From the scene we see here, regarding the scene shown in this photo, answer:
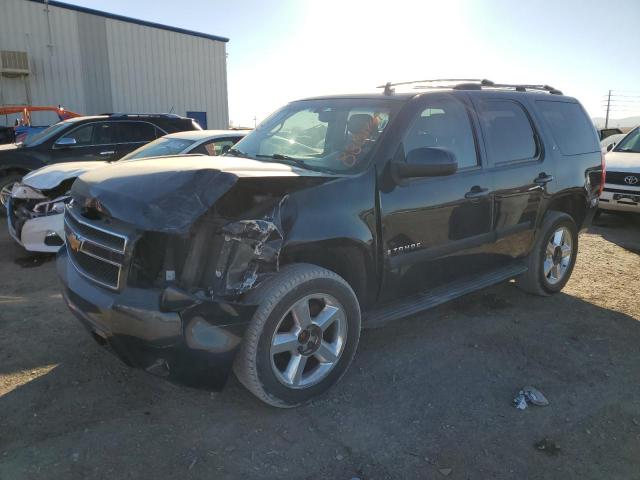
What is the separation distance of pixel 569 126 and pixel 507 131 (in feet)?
3.77

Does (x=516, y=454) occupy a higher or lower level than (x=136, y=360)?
lower

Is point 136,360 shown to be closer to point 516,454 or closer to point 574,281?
point 516,454

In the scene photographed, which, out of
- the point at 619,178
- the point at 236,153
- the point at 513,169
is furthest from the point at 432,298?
the point at 619,178

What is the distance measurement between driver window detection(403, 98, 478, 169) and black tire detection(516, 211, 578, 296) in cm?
133

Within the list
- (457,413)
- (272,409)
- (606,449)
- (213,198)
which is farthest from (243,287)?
(606,449)

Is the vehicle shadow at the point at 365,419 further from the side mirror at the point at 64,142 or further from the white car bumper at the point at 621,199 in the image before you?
the side mirror at the point at 64,142

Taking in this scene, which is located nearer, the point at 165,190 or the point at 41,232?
the point at 165,190

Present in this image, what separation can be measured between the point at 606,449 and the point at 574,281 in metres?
3.28

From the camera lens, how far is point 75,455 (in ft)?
8.36

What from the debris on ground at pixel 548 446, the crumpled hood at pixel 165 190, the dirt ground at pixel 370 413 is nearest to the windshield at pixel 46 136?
the dirt ground at pixel 370 413

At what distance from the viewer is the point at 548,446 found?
8.97ft

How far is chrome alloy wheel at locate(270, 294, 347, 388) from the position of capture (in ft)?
9.47

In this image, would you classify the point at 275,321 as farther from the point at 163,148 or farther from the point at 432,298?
the point at 163,148

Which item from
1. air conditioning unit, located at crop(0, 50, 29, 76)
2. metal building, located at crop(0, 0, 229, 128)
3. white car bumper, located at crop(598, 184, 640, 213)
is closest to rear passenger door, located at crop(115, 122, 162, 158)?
white car bumper, located at crop(598, 184, 640, 213)
